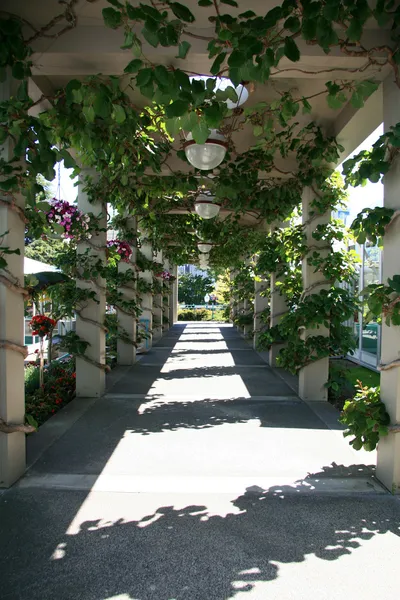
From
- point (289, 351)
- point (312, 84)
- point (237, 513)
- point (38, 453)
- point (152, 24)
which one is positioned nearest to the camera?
point (152, 24)

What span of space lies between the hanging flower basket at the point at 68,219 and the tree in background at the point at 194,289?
25.2 meters

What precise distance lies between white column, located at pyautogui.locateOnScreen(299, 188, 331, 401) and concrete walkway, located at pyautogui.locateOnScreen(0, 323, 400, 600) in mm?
514

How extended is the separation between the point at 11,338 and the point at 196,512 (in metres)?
1.68

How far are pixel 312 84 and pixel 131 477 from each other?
142 inches

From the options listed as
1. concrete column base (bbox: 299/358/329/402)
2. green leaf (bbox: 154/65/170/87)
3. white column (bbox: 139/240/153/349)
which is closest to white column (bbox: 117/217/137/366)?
white column (bbox: 139/240/153/349)

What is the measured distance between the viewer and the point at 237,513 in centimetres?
270

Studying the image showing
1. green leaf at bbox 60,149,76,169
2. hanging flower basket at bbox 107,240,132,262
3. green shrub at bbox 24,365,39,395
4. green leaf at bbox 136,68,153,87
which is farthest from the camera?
hanging flower basket at bbox 107,240,132,262

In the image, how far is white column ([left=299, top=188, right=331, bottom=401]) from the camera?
520 cm

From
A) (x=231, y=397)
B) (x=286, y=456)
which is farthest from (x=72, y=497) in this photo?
(x=231, y=397)

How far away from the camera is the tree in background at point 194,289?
30766mm

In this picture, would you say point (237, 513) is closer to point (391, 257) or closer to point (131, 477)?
point (131, 477)

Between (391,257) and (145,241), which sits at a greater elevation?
(145,241)

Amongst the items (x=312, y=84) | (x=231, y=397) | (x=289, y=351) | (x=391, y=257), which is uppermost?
(x=312, y=84)

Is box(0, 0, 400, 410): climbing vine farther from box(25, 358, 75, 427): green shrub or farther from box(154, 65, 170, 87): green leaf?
box(25, 358, 75, 427): green shrub
